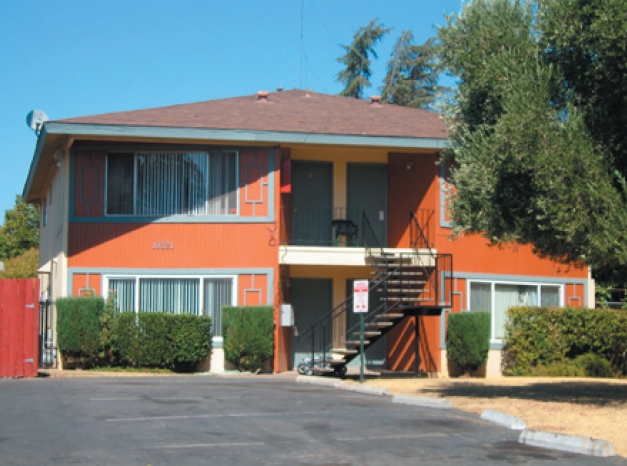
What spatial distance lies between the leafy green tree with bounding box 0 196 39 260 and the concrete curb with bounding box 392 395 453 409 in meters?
40.2

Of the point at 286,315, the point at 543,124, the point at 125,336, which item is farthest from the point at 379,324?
the point at 543,124

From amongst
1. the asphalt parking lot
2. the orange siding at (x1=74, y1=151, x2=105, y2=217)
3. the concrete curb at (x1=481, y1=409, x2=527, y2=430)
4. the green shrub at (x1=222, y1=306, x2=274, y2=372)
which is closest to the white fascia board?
the orange siding at (x1=74, y1=151, x2=105, y2=217)

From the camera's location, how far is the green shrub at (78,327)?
758 inches

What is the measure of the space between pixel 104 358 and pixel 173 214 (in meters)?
3.74

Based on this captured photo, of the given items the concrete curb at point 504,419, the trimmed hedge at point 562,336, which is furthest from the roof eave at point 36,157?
the concrete curb at point 504,419

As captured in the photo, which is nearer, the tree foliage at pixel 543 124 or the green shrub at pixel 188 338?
the tree foliage at pixel 543 124

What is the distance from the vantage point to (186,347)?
1961 cm

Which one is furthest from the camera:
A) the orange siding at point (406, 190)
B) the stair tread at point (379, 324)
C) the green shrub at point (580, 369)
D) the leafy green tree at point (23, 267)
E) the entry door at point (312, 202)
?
the leafy green tree at point (23, 267)

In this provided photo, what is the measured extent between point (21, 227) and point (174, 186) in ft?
105

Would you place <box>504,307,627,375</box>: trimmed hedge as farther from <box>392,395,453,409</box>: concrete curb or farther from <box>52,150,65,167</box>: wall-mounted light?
<box>52,150,65,167</box>: wall-mounted light

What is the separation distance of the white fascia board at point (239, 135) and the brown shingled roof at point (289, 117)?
0.13 metres

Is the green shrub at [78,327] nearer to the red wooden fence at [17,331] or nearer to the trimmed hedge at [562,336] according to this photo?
the red wooden fence at [17,331]

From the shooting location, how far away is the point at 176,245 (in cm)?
2056

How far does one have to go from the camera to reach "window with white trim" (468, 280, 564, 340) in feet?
71.5
